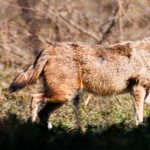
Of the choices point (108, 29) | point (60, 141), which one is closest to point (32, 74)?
point (60, 141)

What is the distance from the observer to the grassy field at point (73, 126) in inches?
206

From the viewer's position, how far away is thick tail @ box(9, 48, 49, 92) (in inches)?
365

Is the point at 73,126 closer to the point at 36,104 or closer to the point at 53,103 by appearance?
the point at 53,103

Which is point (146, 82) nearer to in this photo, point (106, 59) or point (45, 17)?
point (106, 59)

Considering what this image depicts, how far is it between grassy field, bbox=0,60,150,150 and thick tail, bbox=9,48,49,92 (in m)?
0.46

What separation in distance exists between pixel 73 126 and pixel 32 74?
1113mm

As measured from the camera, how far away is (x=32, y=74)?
9297 millimetres

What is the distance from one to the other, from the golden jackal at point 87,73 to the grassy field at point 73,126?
0.42m

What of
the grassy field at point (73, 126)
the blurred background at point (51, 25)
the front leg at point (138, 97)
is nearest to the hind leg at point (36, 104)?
the grassy field at point (73, 126)

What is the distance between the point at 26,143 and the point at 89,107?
5.65 m

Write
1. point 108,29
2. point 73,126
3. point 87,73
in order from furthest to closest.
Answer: point 108,29, point 87,73, point 73,126

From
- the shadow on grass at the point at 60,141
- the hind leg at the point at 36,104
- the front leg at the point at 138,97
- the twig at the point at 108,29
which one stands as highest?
the twig at the point at 108,29

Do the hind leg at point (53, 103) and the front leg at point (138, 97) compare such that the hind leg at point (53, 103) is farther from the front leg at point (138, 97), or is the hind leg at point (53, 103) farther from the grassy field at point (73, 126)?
the front leg at point (138, 97)

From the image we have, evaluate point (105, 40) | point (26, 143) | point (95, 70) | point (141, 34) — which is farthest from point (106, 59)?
point (141, 34)
